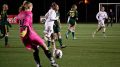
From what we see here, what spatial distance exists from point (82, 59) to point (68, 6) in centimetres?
5746

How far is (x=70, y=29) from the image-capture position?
3238 centimetres

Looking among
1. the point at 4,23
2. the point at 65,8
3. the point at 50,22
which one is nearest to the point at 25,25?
the point at 50,22

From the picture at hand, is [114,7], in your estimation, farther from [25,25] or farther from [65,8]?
[25,25]

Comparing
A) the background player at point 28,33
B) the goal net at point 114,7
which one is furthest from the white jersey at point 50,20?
the goal net at point 114,7

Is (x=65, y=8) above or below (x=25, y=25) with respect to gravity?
above

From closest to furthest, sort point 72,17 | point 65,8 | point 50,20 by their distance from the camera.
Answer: point 50,20 → point 72,17 → point 65,8

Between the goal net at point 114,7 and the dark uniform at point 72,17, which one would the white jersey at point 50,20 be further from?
the goal net at point 114,7

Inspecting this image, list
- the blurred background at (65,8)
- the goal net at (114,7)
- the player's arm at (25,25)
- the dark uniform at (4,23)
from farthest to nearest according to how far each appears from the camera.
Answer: the blurred background at (65,8) → the goal net at (114,7) → the dark uniform at (4,23) → the player's arm at (25,25)

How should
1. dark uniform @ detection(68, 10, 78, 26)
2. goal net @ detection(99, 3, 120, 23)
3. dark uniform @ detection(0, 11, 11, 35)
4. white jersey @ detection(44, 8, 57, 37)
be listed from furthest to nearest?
goal net @ detection(99, 3, 120, 23)
dark uniform @ detection(68, 10, 78, 26)
dark uniform @ detection(0, 11, 11, 35)
white jersey @ detection(44, 8, 57, 37)

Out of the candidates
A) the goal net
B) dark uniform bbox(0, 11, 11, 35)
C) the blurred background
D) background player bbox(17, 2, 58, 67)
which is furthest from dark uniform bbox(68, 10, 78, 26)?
the blurred background

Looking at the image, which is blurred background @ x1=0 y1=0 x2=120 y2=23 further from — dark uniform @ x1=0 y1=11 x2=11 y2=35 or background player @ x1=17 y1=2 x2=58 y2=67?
background player @ x1=17 y1=2 x2=58 y2=67

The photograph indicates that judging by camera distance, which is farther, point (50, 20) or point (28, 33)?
point (50, 20)

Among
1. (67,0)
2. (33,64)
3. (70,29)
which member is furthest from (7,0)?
(33,64)

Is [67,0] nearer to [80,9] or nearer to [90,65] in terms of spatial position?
[80,9]
